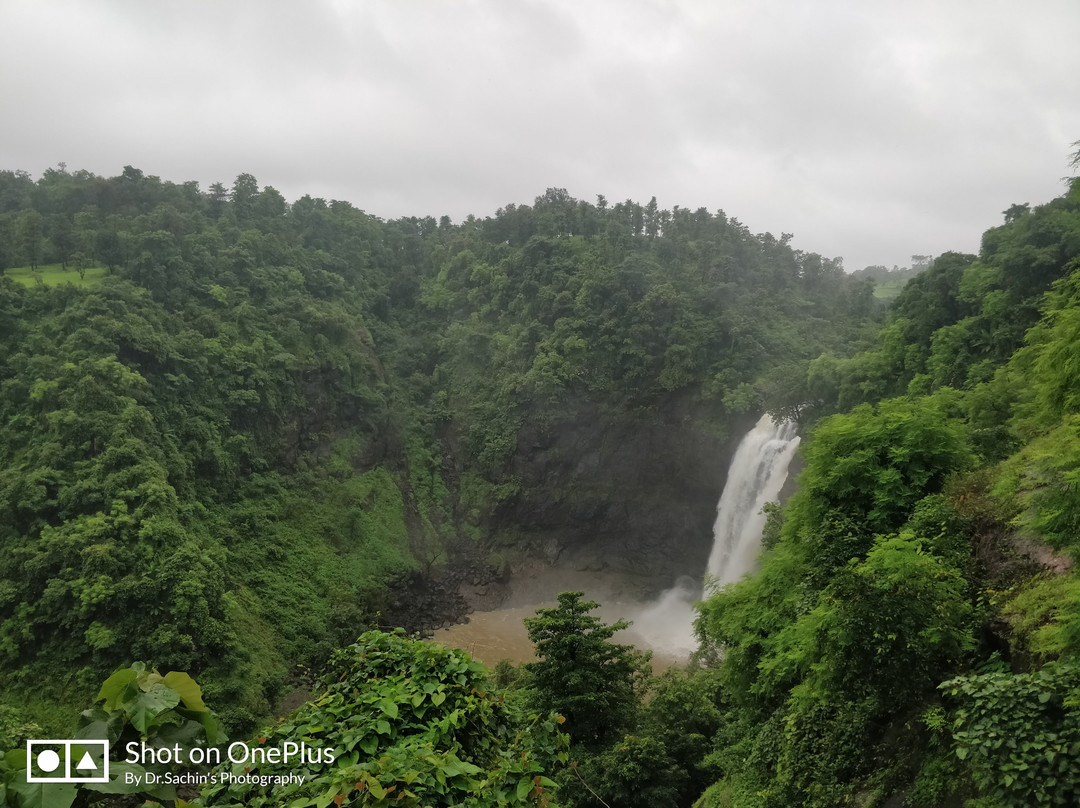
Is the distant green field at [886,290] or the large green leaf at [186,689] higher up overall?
the distant green field at [886,290]

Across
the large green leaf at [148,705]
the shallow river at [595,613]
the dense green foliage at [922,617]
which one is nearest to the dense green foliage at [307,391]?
the shallow river at [595,613]

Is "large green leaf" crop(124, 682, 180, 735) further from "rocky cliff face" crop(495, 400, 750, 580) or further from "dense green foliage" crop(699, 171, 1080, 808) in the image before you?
"rocky cliff face" crop(495, 400, 750, 580)

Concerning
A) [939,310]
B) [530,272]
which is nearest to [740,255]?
[530,272]

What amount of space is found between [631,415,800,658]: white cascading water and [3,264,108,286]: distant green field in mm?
27073

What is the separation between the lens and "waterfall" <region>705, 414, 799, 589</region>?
23.3 meters

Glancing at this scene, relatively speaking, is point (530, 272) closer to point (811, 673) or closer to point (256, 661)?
point (256, 661)

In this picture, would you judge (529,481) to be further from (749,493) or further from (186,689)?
(186,689)

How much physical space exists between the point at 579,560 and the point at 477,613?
5714 millimetres

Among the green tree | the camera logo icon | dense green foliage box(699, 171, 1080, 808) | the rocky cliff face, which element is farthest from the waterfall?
the camera logo icon

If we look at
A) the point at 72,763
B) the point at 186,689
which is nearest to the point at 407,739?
the point at 186,689

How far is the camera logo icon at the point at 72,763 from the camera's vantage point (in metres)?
2.02

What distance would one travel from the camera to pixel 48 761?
2066 mm

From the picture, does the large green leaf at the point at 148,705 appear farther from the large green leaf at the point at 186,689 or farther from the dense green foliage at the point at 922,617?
the dense green foliage at the point at 922,617

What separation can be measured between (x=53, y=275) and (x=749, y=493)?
30483 millimetres
